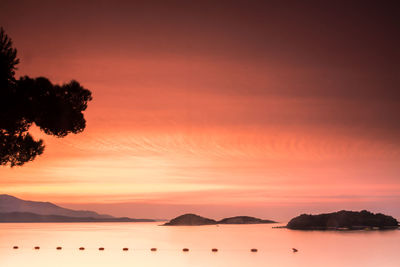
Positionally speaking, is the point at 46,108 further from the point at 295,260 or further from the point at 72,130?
the point at 295,260

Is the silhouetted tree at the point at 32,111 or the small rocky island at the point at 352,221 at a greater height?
the small rocky island at the point at 352,221

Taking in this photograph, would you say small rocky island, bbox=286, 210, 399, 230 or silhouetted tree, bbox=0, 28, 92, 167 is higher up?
small rocky island, bbox=286, 210, 399, 230

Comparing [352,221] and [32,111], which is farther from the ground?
[352,221]

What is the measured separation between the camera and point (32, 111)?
2428 centimetres

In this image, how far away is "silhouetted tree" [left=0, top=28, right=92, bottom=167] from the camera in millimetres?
23953

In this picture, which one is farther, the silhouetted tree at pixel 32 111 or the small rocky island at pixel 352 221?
the small rocky island at pixel 352 221

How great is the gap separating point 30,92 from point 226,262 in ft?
136

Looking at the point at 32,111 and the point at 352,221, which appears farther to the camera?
the point at 352,221

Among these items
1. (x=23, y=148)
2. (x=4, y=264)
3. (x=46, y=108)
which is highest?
(x=46, y=108)

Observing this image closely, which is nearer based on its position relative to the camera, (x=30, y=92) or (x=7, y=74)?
(x=7, y=74)

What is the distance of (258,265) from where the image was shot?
2301 inches

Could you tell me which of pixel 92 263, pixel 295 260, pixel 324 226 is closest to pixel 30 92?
pixel 92 263

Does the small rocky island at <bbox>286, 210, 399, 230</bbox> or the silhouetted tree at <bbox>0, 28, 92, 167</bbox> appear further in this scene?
the small rocky island at <bbox>286, 210, 399, 230</bbox>

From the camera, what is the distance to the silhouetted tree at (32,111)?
24.0 m
